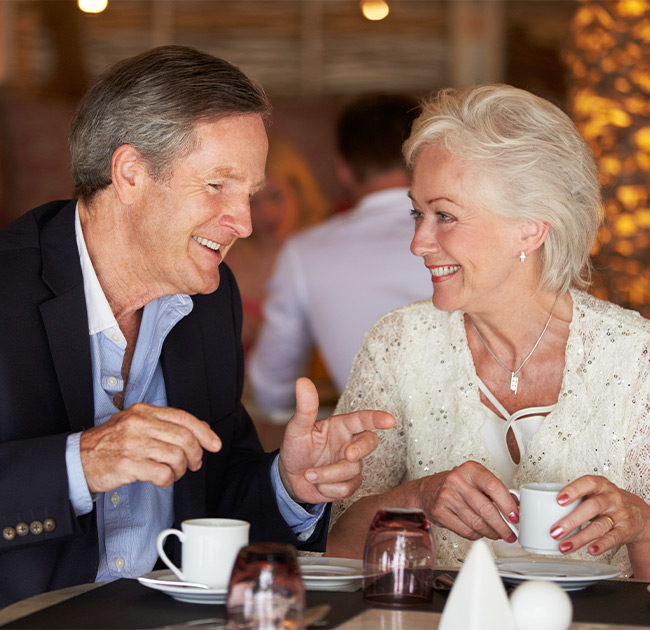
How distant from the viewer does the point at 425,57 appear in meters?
4.70

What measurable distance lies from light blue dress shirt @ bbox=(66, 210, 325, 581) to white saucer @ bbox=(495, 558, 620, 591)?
43 cm

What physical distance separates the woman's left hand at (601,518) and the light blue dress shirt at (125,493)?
1.55ft

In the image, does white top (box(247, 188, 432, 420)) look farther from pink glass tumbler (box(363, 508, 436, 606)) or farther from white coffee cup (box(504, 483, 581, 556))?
pink glass tumbler (box(363, 508, 436, 606))

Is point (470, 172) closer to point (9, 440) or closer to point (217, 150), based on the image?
point (217, 150)

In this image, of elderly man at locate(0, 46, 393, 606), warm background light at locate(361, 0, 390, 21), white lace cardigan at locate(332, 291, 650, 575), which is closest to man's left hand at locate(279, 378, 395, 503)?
elderly man at locate(0, 46, 393, 606)

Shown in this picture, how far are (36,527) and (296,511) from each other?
492mm

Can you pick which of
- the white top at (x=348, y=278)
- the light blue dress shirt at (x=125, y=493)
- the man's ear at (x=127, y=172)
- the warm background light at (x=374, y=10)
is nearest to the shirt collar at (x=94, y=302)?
the light blue dress shirt at (x=125, y=493)

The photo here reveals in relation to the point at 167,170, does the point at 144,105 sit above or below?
above

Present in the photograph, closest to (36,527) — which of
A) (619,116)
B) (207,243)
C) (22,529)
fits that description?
(22,529)

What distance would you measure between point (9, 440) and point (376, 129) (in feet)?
6.74

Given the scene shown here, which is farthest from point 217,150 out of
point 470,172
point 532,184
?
point 532,184

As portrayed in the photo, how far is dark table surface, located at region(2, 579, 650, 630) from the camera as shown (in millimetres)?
1090

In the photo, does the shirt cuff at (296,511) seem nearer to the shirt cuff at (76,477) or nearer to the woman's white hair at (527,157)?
the shirt cuff at (76,477)

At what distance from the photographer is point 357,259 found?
3.12m
